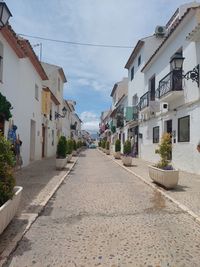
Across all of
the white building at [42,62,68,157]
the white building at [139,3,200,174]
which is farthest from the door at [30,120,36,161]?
the white building at [139,3,200,174]

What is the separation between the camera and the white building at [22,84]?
12414 millimetres

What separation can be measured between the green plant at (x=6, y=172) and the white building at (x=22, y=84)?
699cm

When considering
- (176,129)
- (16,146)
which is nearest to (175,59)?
(176,129)

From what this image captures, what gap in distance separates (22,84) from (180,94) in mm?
7741

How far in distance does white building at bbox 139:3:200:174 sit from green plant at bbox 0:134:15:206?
10024mm

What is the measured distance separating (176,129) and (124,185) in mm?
6893

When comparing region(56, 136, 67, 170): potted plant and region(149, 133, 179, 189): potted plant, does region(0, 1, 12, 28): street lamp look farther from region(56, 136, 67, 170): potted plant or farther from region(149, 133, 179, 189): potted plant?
region(56, 136, 67, 170): potted plant

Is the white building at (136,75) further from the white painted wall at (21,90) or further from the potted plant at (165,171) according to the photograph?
the potted plant at (165,171)

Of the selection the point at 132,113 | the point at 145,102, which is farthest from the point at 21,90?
the point at 132,113

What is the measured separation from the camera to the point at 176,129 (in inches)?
654

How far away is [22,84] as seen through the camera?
15.9 m

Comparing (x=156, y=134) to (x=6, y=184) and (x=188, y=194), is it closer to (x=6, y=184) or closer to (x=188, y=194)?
(x=188, y=194)

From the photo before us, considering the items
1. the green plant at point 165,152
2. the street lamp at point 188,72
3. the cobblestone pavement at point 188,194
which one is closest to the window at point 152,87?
the street lamp at point 188,72

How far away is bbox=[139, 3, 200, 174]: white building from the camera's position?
46.3 ft
